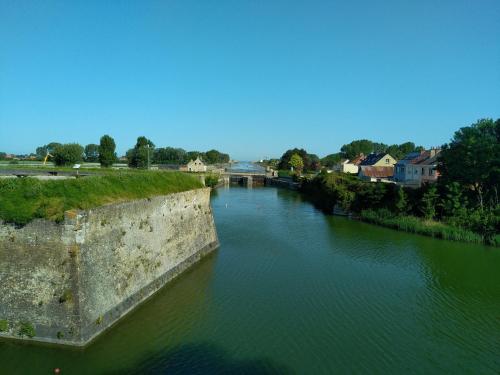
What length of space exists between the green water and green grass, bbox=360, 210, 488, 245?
3.36 meters

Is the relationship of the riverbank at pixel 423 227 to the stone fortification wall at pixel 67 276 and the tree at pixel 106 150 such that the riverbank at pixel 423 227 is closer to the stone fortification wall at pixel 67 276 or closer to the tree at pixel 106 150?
the stone fortification wall at pixel 67 276

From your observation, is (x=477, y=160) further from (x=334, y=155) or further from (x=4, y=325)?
(x=334, y=155)

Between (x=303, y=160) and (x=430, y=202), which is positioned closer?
(x=430, y=202)

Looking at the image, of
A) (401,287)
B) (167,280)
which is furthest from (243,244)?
(401,287)

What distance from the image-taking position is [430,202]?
2761 centimetres

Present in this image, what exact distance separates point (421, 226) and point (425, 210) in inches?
96.8

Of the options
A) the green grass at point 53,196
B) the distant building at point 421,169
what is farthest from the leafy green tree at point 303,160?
the green grass at point 53,196

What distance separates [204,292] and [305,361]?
5456 millimetres

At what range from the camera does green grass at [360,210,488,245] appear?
23927 millimetres

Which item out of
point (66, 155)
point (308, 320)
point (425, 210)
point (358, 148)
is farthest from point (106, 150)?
point (358, 148)

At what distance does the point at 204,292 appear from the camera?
13609 mm

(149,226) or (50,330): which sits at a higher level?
(149,226)

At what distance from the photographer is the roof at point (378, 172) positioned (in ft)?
176

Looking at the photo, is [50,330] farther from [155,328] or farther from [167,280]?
[167,280]
